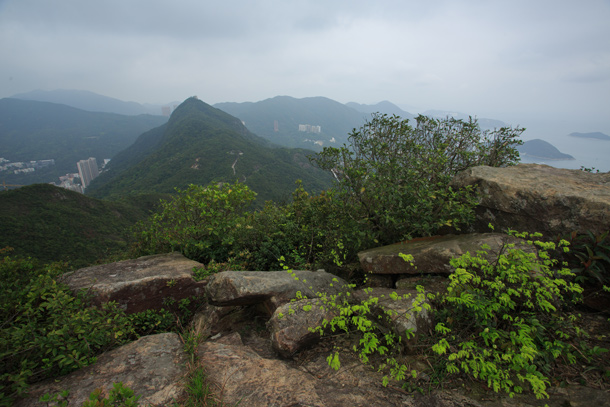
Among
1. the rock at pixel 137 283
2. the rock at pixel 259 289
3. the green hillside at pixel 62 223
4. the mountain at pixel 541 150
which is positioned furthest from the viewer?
the mountain at pixel 541 150

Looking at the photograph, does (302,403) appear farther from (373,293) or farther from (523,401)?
(523,401)

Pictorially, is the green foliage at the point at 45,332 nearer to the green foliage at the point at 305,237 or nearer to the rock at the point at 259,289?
the rock at the point at 259,289

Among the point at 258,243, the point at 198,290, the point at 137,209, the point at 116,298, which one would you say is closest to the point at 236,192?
the point at 258,243

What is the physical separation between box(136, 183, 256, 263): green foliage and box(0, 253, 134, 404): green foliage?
9.32 feet

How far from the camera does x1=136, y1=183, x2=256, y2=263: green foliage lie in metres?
7.09

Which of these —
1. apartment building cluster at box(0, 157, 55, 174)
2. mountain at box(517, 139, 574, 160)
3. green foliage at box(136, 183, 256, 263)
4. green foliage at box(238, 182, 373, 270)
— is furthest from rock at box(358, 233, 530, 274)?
apartment building cluster at box(0, 157, 55, 174)

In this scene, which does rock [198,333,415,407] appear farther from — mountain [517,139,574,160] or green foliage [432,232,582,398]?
mountain [517,139,574,160]

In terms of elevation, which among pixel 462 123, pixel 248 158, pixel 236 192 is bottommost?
pixel 248 158

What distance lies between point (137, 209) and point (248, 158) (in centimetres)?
4511

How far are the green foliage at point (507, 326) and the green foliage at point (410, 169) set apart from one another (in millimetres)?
1470

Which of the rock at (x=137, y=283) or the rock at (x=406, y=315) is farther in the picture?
the rock at (x=137, y=283)

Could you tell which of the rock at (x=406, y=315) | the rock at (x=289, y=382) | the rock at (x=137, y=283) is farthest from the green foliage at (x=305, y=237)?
the rock at (x=289, y=382)

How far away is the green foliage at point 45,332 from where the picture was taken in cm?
298

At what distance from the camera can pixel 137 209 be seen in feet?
215
